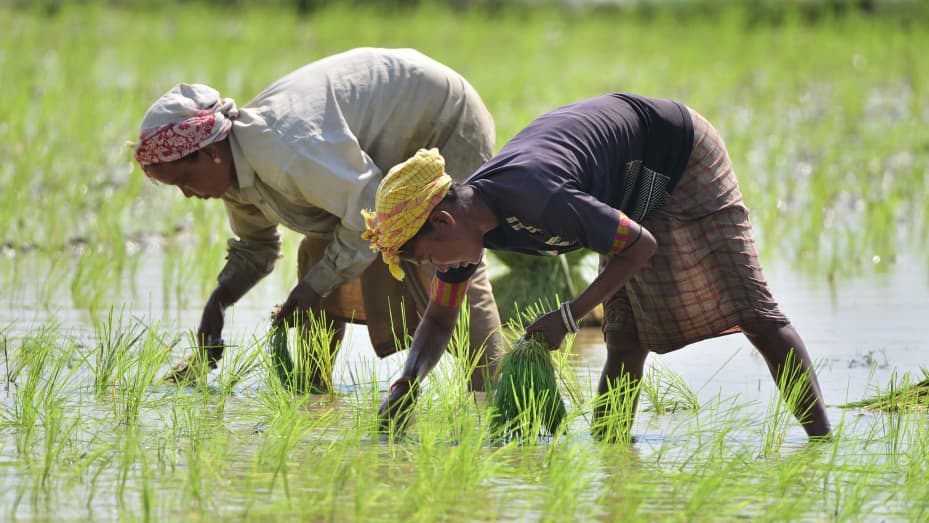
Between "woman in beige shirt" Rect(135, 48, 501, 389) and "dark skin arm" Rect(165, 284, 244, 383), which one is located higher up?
"woman in beige shirt" Rect(135, 48, 501, 389)

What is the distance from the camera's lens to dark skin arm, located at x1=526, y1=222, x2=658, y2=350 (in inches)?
138

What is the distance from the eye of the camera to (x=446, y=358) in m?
4.32

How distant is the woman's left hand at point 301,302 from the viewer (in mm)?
4285

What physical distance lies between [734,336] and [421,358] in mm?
2306

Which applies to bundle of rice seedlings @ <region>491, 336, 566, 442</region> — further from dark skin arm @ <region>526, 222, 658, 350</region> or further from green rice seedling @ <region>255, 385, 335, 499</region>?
green rice seedling @ <region>255, 385, 335, 499</region>

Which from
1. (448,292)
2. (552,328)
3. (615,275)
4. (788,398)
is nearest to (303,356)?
(448,292)

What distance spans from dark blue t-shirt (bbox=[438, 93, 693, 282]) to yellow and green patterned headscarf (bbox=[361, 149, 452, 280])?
119 millimetres

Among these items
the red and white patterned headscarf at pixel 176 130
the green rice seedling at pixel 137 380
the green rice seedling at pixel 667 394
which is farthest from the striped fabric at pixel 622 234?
the green rice seedling at pixel 137 380

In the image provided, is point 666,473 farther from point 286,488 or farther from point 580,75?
point 580,75

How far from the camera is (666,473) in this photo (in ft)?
11.6

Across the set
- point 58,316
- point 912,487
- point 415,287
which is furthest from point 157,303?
point 912,487

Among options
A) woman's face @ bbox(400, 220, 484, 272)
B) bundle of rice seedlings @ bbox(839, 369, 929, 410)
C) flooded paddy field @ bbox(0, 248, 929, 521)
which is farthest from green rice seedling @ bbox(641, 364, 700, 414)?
woman's face @ bbox(400, 220, 484, 272)

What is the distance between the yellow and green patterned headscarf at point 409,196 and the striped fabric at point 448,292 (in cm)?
34

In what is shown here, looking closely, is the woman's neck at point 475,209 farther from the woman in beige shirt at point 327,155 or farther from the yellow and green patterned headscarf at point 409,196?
the woman in beige shirt at point 327,155
